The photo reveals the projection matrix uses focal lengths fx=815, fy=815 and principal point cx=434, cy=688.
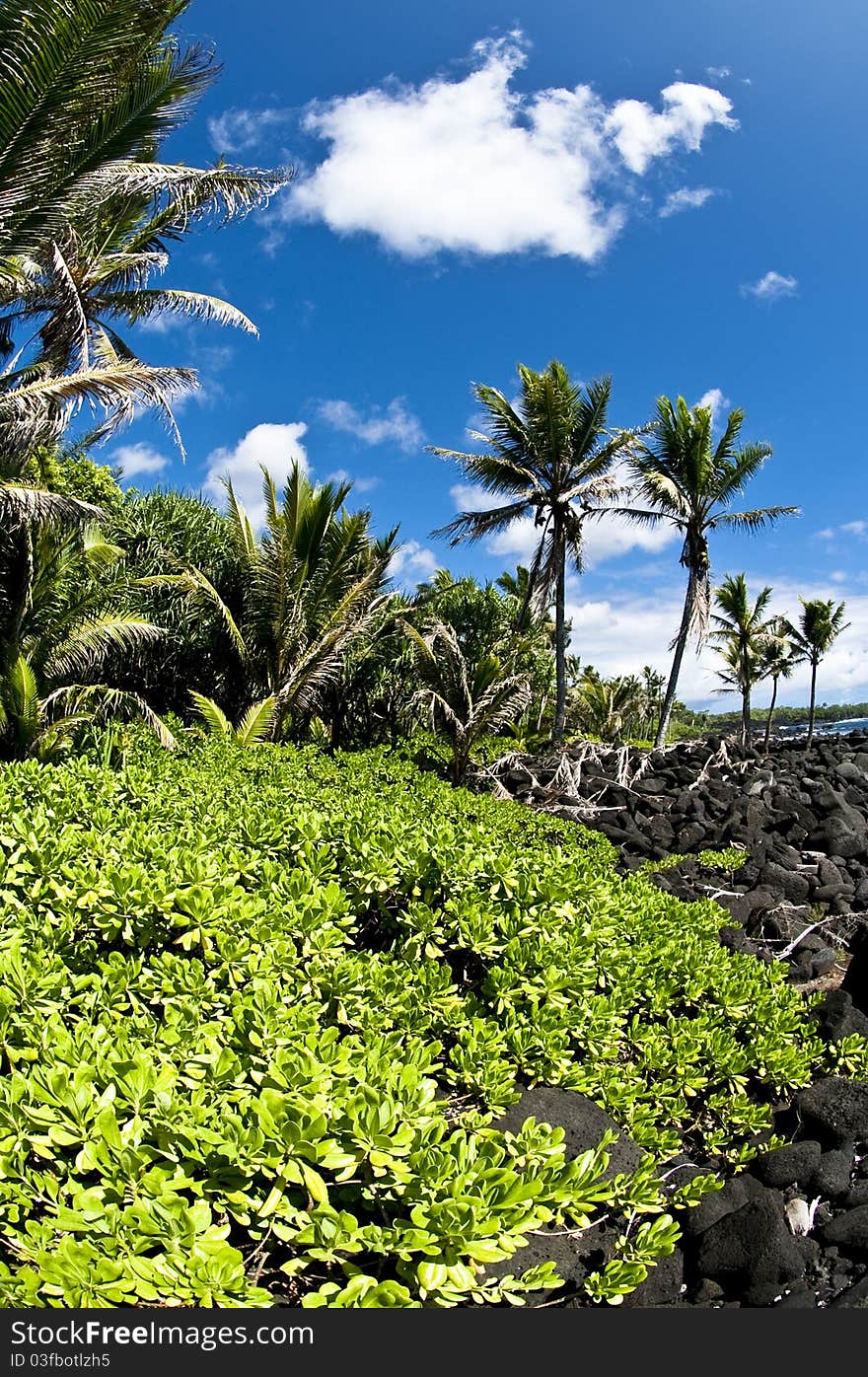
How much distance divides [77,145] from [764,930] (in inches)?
397

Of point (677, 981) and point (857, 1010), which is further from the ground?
point (677, 981)

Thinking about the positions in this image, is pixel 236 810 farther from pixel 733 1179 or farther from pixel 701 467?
pixel 701 467

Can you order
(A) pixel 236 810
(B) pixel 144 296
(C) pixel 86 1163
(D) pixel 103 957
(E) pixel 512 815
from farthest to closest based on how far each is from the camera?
(B) pixel 144 296 → (E) pixel 512 815 → (A) pixel 236 810 → (D) pixel 103 957 → (C) pixel 86 1163

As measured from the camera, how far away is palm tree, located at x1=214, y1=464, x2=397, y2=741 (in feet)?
46.1

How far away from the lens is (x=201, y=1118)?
215cm

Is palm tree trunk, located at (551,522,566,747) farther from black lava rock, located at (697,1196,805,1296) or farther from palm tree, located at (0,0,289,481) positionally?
black lava rock, located at (697,1196,805,1296)

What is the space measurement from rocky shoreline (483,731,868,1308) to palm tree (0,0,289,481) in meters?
8.24

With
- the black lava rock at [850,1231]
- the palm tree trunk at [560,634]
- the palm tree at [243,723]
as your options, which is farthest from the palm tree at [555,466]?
the black lava rock at [850,1231]

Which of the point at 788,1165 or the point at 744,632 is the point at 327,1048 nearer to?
the point at 788,1165

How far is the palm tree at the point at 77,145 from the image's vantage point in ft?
21.9

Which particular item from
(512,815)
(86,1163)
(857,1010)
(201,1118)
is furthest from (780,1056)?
(512,815)

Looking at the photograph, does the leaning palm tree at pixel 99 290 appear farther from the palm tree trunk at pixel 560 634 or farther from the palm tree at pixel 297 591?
the palm tree trunk at pixel 560 634

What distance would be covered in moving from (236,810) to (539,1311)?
3271 mm

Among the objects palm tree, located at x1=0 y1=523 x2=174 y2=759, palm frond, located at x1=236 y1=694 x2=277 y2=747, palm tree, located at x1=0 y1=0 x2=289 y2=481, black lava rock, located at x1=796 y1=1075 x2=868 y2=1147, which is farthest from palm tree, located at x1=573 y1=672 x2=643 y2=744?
black lava rock, located at x1=796 y1=1075 x2=868 y2=1147
